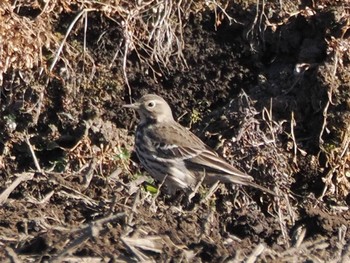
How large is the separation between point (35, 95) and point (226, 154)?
4.92 ft

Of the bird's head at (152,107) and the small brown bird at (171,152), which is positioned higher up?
the bird's head at (152,107)

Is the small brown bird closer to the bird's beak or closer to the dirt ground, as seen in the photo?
the bird's beak

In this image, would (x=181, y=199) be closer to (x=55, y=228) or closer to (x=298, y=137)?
(x=298, y=137)

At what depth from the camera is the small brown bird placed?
332 inches

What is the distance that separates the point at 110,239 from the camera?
6086 millimetres

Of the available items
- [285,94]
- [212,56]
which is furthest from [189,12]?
[285,94]

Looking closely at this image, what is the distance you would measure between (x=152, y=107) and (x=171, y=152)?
482mm

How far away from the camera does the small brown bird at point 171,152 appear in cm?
845

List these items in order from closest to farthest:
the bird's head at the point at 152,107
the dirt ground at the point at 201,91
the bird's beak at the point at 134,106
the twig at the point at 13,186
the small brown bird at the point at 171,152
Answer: the twig at the point at 13,186
the dirt ground at the point at 201,91
the small brown bird at the point at 171,152
the bird's beak at the point at 134,106
the bird's head at the point at 152,107

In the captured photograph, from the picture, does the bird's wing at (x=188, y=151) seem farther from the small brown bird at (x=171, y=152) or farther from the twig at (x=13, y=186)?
the twig at (x=13, y=186)

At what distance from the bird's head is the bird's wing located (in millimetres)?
159

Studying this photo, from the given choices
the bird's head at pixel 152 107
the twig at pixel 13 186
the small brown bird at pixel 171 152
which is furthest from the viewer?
the bird's head at pixel 152 107

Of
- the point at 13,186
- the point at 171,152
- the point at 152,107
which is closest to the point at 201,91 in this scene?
the point at 152,107

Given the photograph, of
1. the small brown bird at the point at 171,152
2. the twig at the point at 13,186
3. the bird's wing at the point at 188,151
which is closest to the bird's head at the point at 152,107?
the small brown bird at the point at 171,152
